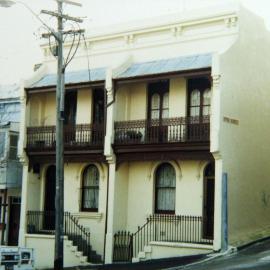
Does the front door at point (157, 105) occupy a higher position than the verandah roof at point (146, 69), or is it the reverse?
the verandah roof at point (146, 69)

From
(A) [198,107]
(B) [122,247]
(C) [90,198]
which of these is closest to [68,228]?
(C) [90,198]

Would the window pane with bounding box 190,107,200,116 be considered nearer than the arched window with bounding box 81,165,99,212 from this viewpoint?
Yes

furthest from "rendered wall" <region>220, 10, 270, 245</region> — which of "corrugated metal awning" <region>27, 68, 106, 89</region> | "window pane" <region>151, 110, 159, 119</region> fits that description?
"corrugated metal awning" <region>27, 68, 106, 89</region>

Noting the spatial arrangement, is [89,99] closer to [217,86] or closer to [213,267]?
[217,86]

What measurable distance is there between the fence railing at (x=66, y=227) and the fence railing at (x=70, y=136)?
9.74 ft

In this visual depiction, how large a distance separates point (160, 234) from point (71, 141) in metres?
5.55

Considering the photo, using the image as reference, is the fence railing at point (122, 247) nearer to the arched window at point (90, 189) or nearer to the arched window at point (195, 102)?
the arched window at point (90, 189)

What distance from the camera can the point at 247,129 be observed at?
968 inches

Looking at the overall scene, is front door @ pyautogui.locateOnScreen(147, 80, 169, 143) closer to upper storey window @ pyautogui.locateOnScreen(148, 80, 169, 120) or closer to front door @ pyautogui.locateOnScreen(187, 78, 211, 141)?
upper storey window @ pyautogui.locateOnScreen(148, 80, 169, 120)

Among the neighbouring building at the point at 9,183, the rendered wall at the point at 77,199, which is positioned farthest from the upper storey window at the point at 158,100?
the neighbouring building at the point at 9,183

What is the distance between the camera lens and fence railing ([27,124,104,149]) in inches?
1030

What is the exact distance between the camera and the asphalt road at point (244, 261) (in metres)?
18.2

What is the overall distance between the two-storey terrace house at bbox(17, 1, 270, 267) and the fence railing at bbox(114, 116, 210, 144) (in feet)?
0.15

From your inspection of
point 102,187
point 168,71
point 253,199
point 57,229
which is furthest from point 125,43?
point 57,229
